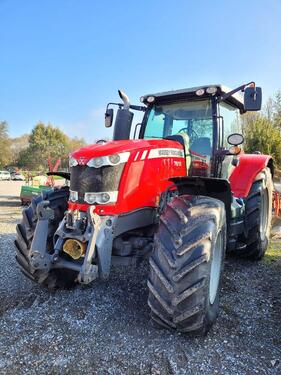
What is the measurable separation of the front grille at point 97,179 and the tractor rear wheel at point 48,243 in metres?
0.68

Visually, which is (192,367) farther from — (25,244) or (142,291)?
(25,244)

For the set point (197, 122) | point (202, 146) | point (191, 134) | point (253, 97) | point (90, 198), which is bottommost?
point (90, 198)

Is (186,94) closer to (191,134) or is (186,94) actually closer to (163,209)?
(191,134)

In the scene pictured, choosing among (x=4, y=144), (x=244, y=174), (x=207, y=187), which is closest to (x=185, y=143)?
(x=207, y=187)

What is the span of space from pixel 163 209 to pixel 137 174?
0.44 m

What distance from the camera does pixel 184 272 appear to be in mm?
2545

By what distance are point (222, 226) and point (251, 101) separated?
4.58 ft

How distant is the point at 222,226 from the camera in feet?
10.3

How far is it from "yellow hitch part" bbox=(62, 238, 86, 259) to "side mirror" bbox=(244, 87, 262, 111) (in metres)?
2.18

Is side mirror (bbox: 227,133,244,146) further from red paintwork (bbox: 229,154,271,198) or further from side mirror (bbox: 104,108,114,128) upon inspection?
side mirror (bbox: 104,108,114,128)

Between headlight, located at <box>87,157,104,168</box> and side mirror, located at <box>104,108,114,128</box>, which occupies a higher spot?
side mirror, located at <box>104,108,114,128</box>

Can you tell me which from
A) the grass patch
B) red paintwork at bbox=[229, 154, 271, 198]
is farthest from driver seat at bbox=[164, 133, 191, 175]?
the grass patch

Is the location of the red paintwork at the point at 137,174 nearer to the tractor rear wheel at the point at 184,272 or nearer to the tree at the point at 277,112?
the tractor rear wheel at the point at 184,272

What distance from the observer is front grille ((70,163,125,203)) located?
306cm
